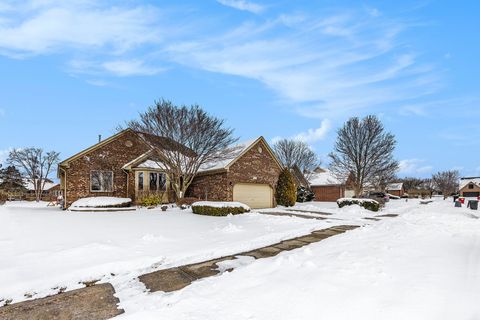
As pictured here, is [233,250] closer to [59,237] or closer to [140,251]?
[140,251]

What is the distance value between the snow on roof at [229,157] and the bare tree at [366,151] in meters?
12.2

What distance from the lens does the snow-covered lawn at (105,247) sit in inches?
250

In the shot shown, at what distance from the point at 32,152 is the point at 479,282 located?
63366 millimetres

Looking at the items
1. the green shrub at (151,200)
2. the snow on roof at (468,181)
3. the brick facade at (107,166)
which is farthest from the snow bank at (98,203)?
the snow on roof at (468,181)

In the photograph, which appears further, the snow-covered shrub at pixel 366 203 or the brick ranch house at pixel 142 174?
the snow-covered shrub at pixel 366 203

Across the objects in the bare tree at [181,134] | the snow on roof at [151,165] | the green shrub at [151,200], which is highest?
Answer: the bare tree at [181,134]

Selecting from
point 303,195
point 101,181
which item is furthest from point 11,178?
point 303,195

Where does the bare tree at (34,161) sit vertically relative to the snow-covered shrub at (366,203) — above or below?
above

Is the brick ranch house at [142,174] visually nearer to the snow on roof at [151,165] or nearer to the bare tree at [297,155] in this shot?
the snow on roof at [151,165]

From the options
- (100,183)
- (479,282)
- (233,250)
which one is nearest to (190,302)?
(233,250)

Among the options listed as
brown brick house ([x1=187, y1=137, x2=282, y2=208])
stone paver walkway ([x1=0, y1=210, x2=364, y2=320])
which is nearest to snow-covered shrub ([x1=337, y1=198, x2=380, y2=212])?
brown brick house ([x1=187, y1=137, x2=282, y2=208])

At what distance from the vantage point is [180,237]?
10.3 meters

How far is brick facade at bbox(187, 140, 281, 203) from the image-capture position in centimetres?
2245

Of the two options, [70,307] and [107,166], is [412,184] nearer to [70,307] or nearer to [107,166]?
[107,166]
